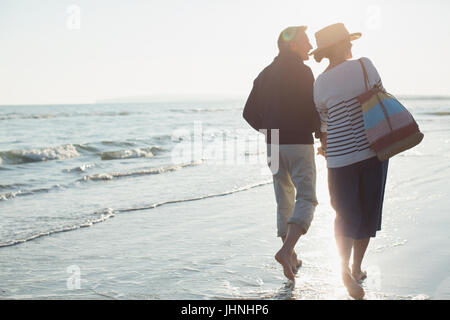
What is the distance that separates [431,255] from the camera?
4355 millimetres

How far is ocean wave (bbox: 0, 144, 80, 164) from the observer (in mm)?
15758

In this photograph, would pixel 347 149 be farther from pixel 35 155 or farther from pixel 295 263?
pixel 35 155

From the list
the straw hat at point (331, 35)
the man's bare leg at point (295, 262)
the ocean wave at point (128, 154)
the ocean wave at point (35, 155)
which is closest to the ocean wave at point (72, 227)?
the man's bare leg at point (295, 262)

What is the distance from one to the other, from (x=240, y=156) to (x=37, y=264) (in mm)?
9789

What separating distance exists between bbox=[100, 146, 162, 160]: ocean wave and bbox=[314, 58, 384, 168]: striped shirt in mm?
12949

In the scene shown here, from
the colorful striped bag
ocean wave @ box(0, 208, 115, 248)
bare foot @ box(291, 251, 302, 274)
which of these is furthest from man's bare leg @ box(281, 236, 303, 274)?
ocean wave @ box(0, 208, 115, 248)

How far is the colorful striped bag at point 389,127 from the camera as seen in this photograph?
3213 mm

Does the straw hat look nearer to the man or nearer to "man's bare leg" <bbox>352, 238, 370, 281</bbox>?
the man

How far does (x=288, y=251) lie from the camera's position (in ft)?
12.4

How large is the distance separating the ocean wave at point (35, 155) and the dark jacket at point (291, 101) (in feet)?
42.7

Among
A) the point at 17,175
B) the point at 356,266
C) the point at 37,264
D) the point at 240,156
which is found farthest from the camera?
the point at 240,156

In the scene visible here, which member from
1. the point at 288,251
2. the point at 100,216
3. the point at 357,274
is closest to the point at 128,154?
the point at 100,216

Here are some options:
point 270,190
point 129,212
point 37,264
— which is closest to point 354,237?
A: point 37,264
